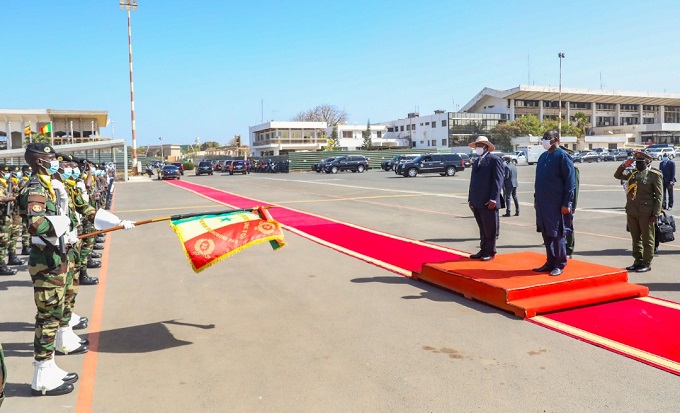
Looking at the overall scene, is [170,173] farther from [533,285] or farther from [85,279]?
[533,285]

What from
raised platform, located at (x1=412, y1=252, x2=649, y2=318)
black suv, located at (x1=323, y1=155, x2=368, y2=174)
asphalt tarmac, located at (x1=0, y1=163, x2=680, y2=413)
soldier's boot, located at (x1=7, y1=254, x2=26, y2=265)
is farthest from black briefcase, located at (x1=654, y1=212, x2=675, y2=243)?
black suv, located at (x1=323, y1=155, x2=368, y2=174)

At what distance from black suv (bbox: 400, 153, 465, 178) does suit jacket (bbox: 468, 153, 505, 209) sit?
31.8 metres

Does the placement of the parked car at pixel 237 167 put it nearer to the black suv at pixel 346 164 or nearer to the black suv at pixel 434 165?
the black suv at pixel 346 164

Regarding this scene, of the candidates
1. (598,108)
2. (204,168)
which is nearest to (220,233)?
(204,168)

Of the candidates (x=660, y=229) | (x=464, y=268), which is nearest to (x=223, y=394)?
(x=464, y=268)

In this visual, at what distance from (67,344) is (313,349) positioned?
7.90 ft

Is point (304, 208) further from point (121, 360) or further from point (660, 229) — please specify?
point (121, 360)

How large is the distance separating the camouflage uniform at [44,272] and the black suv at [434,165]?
36.1 meters

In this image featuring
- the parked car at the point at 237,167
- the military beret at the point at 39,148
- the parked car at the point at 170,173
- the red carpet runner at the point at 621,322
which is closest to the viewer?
the military beret at the point at 39,148

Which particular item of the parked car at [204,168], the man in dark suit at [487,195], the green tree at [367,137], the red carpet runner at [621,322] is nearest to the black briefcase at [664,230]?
the red carpet runner at [621,322]

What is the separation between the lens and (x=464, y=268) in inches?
287

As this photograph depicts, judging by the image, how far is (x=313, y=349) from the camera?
5.02 meters

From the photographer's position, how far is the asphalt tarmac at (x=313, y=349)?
13.0ft

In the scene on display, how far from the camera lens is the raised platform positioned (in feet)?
19.9
